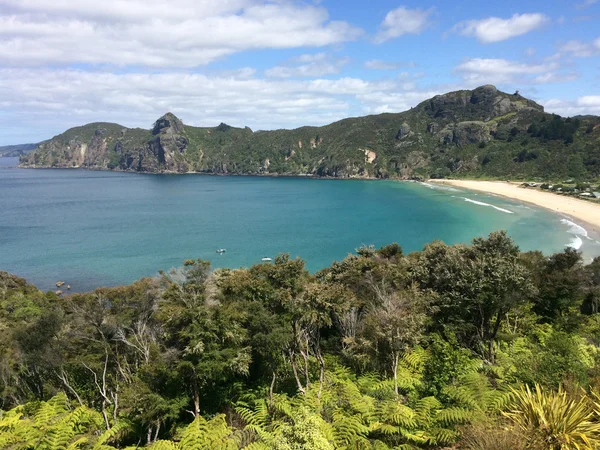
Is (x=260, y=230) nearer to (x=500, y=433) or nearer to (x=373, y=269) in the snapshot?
(x=373, y=269)

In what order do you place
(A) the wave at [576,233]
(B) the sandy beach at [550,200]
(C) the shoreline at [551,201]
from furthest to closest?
(B) the sandy beach at [550,200]
(C) the shoreline at [551,201]
(A) the wave at [576,233]

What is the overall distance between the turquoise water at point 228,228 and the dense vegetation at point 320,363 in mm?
32037

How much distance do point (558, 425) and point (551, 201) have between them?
11238 centimetres

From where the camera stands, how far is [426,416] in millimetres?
10219

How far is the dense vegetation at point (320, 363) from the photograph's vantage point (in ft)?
31.0

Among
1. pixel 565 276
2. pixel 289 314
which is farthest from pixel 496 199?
pixel 289 314

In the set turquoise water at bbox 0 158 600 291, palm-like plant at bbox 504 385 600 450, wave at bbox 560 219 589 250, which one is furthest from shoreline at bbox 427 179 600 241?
palm-like plant at bbox 504 385 600 450

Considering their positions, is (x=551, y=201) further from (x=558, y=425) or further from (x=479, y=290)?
(x=558, y=425)

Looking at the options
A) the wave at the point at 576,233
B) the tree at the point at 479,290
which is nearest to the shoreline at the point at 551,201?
the wave at the point at 576,233

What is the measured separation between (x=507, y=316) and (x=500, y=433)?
17.3 m

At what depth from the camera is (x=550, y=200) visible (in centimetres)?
10138

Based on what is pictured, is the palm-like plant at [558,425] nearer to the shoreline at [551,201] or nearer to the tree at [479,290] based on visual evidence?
the tree at [479,290]

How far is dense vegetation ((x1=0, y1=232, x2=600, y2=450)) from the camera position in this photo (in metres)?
9.45

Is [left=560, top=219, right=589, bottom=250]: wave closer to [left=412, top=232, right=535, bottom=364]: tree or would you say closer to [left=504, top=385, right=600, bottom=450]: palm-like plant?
[left=412, top=232, right=535, bottom=364]: tree
